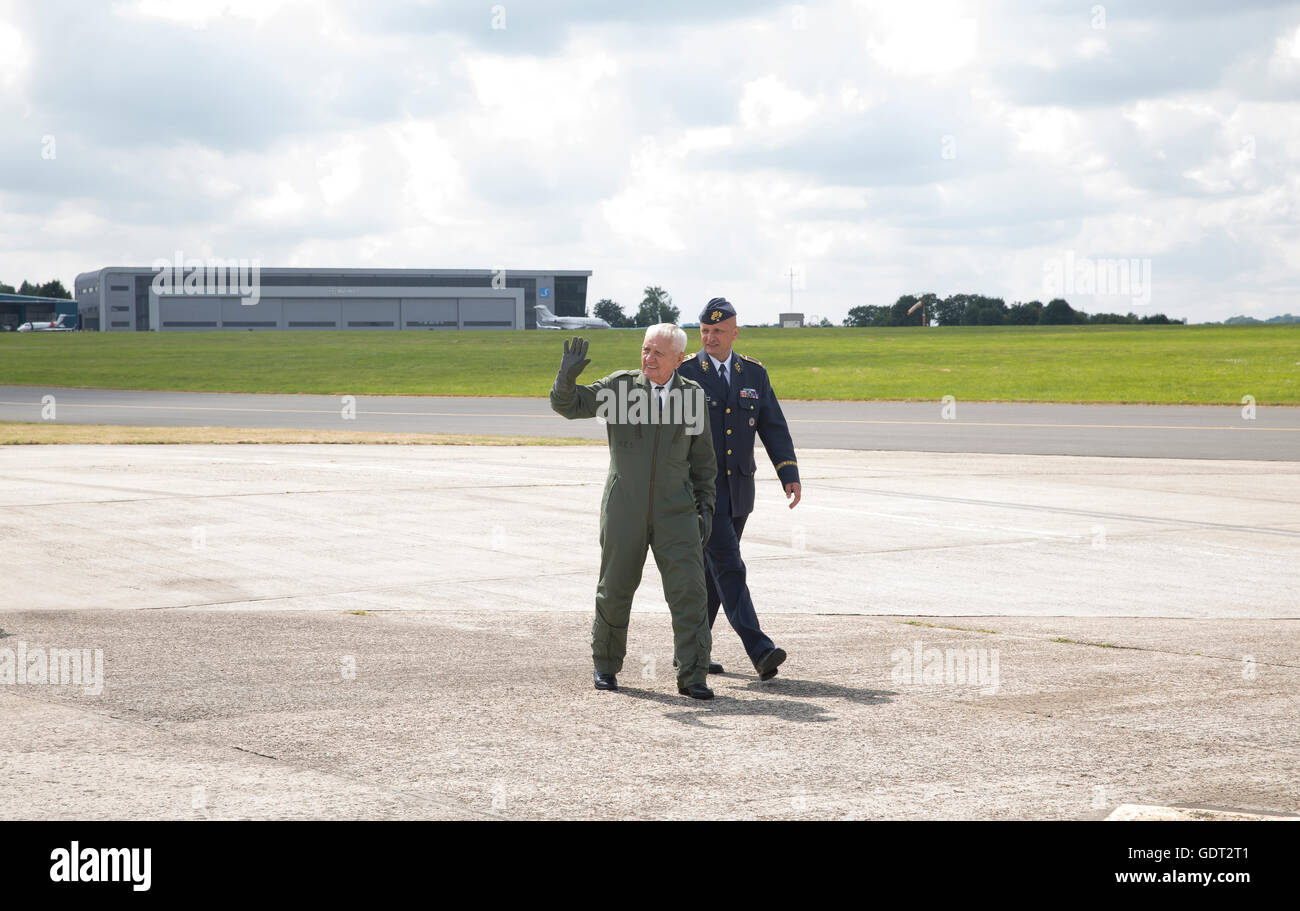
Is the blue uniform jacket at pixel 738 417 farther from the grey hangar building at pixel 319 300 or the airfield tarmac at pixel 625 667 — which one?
the grey hangar building at pixel 319 300

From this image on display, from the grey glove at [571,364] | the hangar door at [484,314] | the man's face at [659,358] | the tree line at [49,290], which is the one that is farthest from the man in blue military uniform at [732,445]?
the tree line at [49,290]

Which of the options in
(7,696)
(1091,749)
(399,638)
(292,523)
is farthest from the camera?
(292,523)

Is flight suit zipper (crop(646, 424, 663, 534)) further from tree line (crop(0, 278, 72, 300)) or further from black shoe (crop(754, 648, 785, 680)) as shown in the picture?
tree line (crop(0, 278, 72, 300))

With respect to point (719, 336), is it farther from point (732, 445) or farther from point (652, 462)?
point (652, 462)

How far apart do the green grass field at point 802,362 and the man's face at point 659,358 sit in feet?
106

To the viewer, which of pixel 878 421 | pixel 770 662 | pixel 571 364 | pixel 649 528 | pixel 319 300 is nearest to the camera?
pixel 571 364

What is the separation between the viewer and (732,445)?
294 inches

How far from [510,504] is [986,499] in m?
5.37

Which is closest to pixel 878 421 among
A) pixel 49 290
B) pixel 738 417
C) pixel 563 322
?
pixel 738 417

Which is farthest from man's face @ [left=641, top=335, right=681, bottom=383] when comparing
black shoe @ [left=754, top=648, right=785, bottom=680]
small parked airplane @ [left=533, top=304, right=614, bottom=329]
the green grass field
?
small parked airplane @ [left=533, top=304, right=614, bottom=329]

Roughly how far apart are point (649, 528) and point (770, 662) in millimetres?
952
